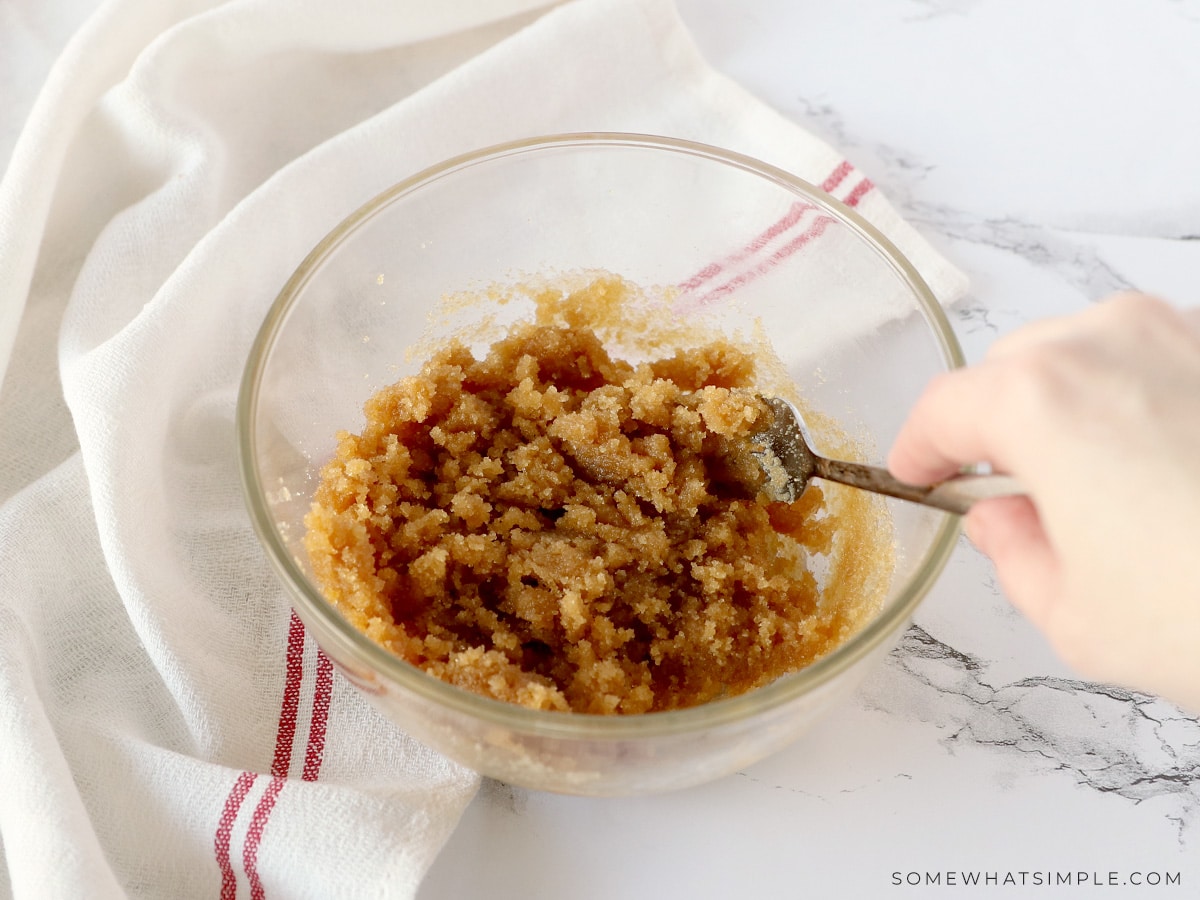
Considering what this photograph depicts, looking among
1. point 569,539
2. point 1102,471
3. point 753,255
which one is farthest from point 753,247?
point 1102,471

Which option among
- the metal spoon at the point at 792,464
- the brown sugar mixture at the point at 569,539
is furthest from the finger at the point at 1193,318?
the brown sugar mixture at the point at 569,539

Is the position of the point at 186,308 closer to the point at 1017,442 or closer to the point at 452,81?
the point at 452,81

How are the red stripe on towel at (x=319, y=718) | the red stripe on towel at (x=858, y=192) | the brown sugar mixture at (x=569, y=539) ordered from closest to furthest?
1. the brown sugar mixture at (x=569, y=539)
2. the red stripe on towel at (x=319, y=718)
3. the red stripe on towel at (x=858, y=192)

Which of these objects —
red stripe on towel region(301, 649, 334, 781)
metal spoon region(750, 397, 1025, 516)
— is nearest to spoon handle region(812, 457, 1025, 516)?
metal spoon region(750, 397, 1025, 516)

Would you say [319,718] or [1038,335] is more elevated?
[1038,335]

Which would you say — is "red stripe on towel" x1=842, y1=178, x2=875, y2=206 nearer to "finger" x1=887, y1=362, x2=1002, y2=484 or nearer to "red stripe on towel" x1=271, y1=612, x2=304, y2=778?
"finger" x1=887, y1=362, x2=1002, y2=484

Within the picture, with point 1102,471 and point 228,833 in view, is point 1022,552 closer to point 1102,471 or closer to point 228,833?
point 1102,471

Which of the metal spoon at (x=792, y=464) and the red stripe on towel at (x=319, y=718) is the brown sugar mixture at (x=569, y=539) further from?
the red stripe on towel at (x=319, y=718)
